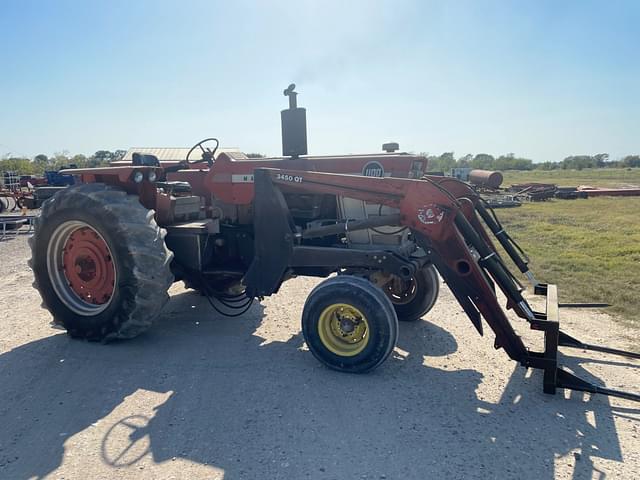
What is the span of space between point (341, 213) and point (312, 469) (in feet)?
8.88

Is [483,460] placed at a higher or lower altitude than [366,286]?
lower

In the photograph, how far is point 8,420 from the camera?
11.3 ft

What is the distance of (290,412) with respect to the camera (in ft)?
11.7

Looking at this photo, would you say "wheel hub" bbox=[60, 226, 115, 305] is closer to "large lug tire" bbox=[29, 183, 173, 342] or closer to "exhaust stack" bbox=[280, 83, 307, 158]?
"large lug tire" bbox=[29, 183, 173, 342]

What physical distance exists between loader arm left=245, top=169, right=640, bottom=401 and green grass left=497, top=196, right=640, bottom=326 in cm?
236

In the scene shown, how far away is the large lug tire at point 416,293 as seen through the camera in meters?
5.44

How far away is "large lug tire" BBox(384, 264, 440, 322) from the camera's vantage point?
214 inches

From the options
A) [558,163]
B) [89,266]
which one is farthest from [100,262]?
[558,163]

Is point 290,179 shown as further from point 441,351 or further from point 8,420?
point 8,420

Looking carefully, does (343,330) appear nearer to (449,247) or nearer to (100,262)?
(449,247)

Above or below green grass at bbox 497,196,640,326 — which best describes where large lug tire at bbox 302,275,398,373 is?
above

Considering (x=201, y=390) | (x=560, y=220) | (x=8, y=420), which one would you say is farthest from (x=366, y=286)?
(x=560, y=220)

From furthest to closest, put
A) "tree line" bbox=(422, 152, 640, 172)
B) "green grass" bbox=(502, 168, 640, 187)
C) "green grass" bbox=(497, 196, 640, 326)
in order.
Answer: "tree line" bbox=(422, 152, 640, 172) < "green grass" bbox=(502, 168, 640, 187) < "green grass" bbox=(497, 196, 640, 326)

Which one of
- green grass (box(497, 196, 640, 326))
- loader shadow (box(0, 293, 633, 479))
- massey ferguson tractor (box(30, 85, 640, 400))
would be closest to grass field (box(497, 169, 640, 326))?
green grass (box(497, 196, 640, 326))
